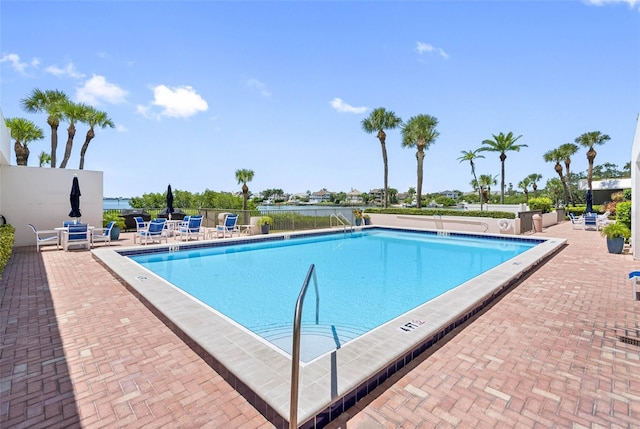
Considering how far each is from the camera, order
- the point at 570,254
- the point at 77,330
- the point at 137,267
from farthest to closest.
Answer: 1. the point at 570,254
2. the point at 137,267
3. the point at 77,330

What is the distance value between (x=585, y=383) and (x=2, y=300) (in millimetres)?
7482

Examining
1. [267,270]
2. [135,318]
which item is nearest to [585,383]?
[135,318]

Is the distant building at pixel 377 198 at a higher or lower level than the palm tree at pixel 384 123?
lower

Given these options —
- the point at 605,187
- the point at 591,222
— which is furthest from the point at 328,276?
the point at 605,187

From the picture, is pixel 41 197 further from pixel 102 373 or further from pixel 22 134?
pixel 102 373

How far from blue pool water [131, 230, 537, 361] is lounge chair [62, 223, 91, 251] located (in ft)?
5.88

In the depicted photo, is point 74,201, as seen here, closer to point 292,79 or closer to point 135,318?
point 135,318

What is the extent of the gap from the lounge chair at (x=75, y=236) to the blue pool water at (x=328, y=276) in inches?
70.5

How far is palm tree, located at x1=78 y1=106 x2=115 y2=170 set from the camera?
20.0 metres

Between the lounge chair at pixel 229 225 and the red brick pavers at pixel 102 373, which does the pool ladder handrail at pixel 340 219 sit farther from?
the red brick pavers at pixel 102 373

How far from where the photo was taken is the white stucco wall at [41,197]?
10477 millimetres

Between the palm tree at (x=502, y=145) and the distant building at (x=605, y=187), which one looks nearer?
the palm tree at (x=502, y=145)

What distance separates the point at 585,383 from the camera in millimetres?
2691

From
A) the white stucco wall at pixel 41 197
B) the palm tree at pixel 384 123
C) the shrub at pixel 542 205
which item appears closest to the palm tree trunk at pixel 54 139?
the white stucco wall at pixel 41 197
